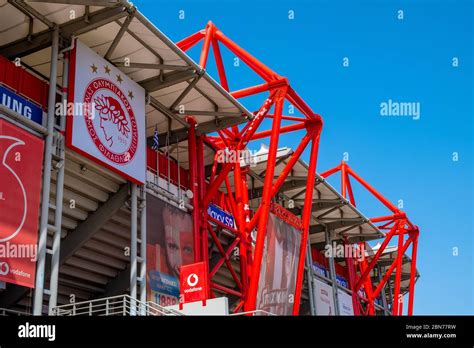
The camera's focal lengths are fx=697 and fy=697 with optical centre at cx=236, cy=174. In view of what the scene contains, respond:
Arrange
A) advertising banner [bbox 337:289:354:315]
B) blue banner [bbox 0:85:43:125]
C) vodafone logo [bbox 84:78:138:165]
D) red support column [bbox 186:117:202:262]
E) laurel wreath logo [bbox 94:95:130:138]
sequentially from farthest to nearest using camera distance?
advertising banner [bbox 337:289:354:315], red support column [bbox 186:117:202:262], laurel wreath logo [bbox 94:95:130:138], vodafone logo [bbox 84:78:138:165], blue banner [bbox 0:85:43:125]

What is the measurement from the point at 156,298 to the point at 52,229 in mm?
6932

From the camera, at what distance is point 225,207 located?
125ft

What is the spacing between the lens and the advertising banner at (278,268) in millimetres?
37031

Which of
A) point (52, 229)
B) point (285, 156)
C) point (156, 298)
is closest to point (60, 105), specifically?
point (52, 229)

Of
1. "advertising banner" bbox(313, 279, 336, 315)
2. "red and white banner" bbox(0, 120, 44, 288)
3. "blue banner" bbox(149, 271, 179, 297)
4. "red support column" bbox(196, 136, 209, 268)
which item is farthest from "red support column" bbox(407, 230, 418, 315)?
"red and white banner" bbox(0, 120, 44, 288)

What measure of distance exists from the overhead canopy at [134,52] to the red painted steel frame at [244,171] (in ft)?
4.77

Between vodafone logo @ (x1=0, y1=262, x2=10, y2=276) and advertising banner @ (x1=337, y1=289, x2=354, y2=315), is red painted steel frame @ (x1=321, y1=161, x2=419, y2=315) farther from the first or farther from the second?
vodafone logo @ (x1=0, y1=262, x2=10, y2=276)

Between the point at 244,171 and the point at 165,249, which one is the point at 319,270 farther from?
the point at 165,249

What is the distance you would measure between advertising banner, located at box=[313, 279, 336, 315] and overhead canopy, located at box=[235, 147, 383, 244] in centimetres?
524

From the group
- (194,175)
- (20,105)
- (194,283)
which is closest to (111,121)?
(20,105)

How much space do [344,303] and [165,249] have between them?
25.6 metres

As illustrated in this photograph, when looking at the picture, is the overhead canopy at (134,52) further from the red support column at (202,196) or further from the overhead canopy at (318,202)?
the overhead canopy at (318,202)

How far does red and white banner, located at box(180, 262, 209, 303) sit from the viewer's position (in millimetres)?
26297

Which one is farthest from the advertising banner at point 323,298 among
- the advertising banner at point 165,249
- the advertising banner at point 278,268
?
the advertising banner at point 165,249
